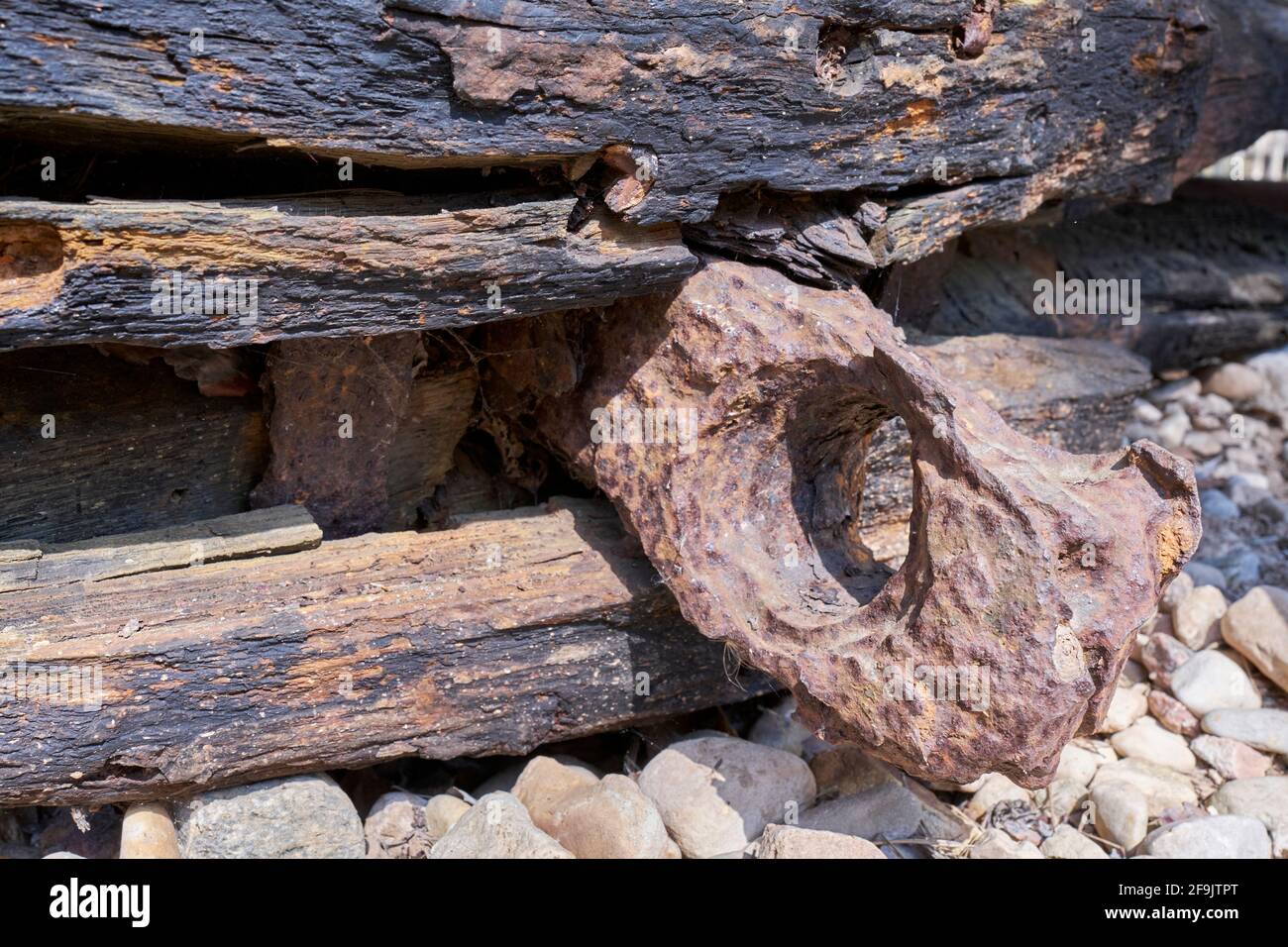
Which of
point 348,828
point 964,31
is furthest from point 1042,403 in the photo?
point 348,828


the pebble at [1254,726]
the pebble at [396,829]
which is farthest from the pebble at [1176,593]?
the pebble at [396,829]

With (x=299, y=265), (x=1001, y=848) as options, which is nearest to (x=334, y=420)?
(x=299, y=265)

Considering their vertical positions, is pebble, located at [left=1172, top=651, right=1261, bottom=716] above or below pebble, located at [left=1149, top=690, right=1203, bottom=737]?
above

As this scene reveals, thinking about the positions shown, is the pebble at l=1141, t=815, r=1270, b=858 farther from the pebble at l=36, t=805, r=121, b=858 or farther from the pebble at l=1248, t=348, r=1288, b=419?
the pebble at l=1248, t=348, r=1288, b=419

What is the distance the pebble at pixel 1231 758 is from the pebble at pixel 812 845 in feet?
4.24

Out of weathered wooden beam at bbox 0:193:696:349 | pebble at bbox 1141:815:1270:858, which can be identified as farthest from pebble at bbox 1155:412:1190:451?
weathered wooden beam at bbox 0:193:696:349

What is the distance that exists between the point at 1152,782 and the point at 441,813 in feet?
6.86

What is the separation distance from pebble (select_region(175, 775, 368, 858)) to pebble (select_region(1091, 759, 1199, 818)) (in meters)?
2.12

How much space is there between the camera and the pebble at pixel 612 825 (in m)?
3.11

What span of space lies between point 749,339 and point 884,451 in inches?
43.2

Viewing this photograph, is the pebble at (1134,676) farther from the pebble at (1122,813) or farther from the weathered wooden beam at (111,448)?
the weathered wooden beam at (111,448)

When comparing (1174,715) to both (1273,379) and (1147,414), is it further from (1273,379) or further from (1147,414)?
(1273,379)

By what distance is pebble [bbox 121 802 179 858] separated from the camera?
2.94 metres

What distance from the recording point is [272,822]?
3080mm
